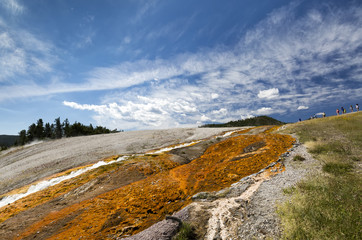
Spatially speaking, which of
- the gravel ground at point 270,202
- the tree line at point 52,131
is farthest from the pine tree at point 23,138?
the gravel ground at point 270,202

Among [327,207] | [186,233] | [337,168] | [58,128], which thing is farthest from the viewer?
[58,128]

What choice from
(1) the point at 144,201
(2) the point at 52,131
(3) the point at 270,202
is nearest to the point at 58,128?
(2) the point at 52,131

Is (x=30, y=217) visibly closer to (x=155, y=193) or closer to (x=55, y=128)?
(x=155, y=193)

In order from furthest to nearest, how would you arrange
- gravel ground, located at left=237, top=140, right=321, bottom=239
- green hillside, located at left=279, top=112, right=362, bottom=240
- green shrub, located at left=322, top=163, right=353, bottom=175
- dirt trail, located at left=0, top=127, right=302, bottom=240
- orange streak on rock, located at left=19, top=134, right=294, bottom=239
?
green shrub, located at left=322, top=163, right=353, bottom=175 → orange streak on rock, located at left=19, top=134, right=294, bottom=239 → dirt trail, located at left=0, top=127, right=302, bottom=240 → gravel ground, located at left=237, top=140, right=321, bottom=239 → green hillside, located at left=279, top=112, right=362, bottom=240

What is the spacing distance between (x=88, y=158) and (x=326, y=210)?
114 feet

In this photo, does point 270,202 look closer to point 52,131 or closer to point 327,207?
point 327,207

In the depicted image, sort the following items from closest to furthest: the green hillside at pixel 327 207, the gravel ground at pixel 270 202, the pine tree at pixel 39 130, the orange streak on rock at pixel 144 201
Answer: the green hillside at pixel 327 207
the gravel ground at pixel 270 202
the orange streak on rock at pixel 144 201
the pine tree at pixel 39 130

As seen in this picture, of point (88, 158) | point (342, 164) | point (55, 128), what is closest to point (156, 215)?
point (342, 164)

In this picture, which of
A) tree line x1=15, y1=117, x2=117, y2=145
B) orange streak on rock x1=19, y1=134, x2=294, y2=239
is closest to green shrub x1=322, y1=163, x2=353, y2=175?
orange streak on rock x1=19, y1=134, x2=294, y2=239

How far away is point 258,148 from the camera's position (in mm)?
19938

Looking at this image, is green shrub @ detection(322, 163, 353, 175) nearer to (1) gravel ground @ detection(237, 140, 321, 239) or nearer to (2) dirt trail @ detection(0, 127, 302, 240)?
(1) gravel ground @ detection(237, 140, 321, 239)

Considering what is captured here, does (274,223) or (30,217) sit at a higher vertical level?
(274,223)

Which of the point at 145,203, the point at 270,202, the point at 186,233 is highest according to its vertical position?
the point at 270,202

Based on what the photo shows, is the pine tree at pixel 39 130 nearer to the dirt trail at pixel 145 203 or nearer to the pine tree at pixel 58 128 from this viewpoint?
the pine tree at pixel 58 128
